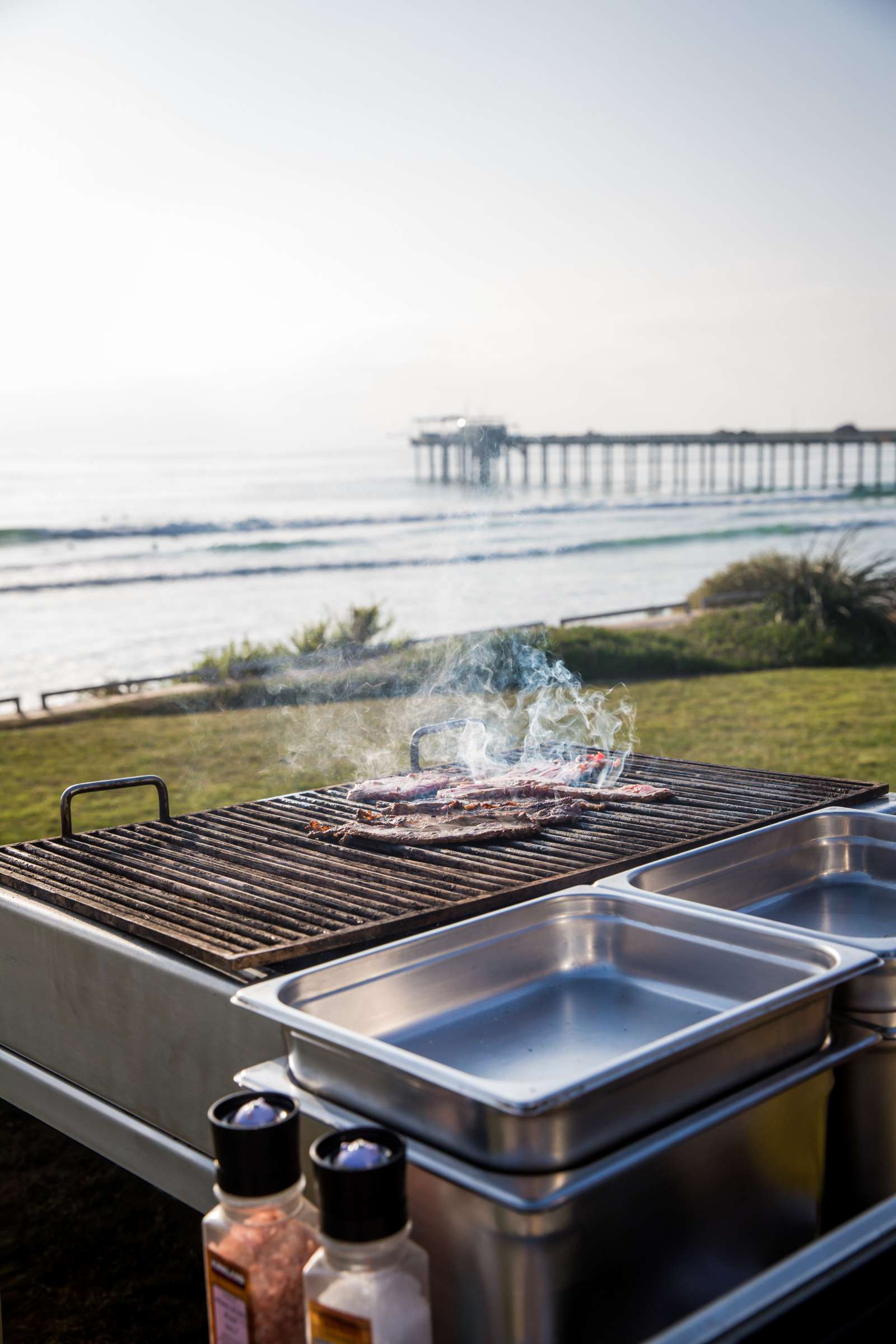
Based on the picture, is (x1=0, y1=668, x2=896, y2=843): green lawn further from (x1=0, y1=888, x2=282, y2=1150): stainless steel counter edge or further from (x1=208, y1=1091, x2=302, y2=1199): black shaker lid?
(x1=208, y1=1091, x2=302, y2=1199): black shaker lid

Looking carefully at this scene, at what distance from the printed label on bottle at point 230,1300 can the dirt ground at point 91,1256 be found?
4.04ft

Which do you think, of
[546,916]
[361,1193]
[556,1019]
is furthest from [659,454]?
[361,1193]

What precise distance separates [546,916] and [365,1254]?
81 centimetres

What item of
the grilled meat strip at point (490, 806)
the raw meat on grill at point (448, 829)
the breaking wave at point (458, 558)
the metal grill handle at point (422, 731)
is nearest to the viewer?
the raw meat on grill at point (448, 829)

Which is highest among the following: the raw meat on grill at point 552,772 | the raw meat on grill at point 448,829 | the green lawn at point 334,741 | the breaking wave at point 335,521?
the breaking wave at point 335,521

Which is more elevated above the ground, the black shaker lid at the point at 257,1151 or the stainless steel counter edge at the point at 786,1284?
the black shaker lid at the point at 257,1151

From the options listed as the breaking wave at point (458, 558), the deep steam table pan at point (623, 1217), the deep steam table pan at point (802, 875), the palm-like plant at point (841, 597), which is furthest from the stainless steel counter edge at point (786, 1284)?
the breaking wave at point (458, 558)

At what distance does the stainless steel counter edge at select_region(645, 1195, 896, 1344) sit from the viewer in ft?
3.18

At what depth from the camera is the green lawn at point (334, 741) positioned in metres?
7.12

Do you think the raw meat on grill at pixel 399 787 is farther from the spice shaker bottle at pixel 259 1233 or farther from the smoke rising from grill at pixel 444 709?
the spice shaker bottle at pixel 259 1233

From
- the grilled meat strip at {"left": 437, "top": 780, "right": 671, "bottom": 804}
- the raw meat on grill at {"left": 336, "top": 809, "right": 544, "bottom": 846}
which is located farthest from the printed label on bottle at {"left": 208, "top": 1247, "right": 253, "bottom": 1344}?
the grilled meat strip at {"left": 437, "top": 780, "right": 671, "bottom": 804}

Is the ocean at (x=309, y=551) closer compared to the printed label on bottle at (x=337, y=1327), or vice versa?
the printed label on bottle at (x=337, y=1327)

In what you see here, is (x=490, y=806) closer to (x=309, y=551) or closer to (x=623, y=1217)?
(x=623, y=1217)

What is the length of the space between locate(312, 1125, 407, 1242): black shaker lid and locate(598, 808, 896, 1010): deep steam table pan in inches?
34.0
